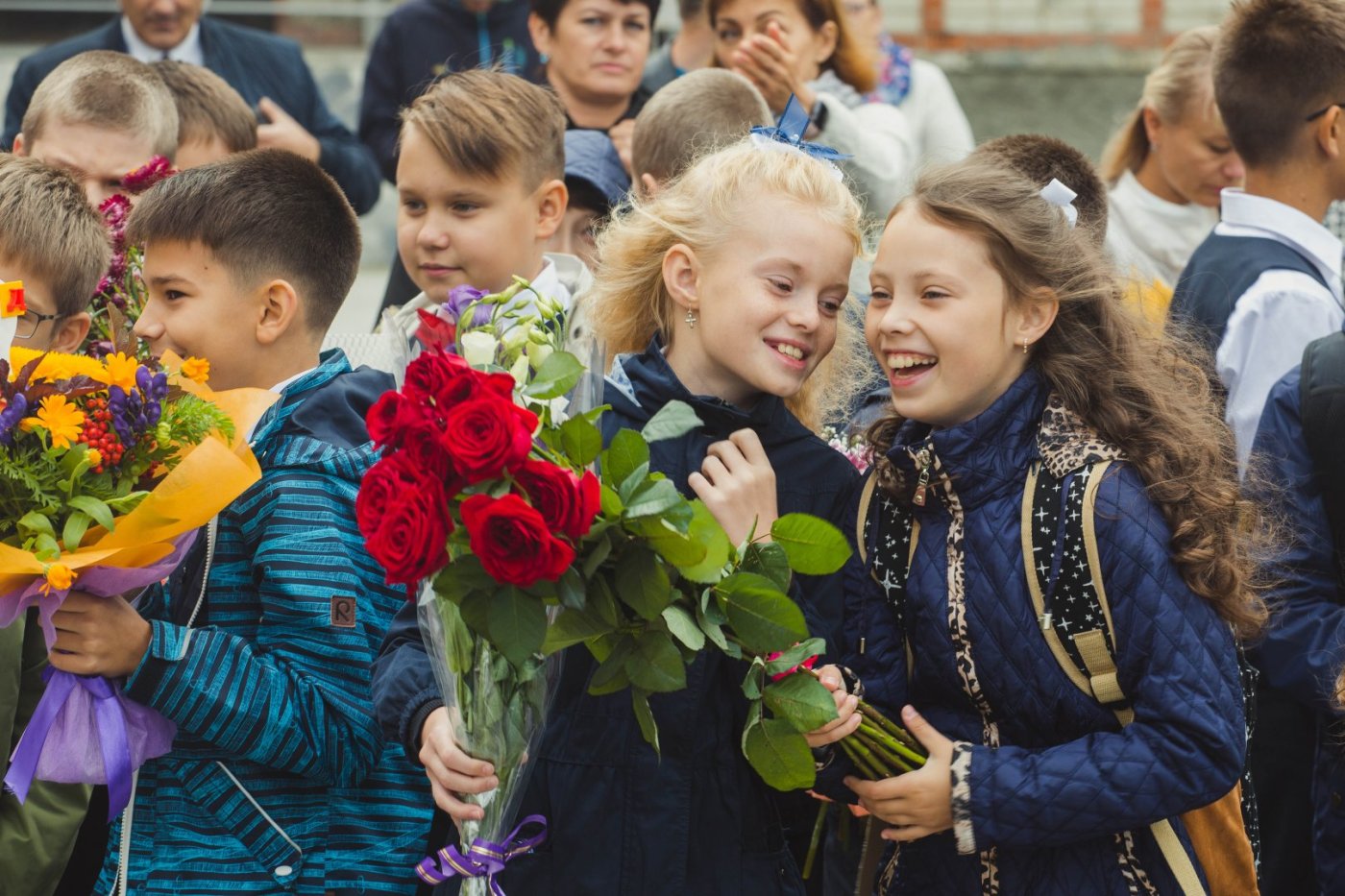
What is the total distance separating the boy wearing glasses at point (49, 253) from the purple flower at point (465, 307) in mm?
1182

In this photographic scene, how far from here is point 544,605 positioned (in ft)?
7.48

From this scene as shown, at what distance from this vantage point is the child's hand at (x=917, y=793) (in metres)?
2.60

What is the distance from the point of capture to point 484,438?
2.15m

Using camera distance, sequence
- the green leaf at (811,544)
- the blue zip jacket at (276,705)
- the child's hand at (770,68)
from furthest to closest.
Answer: the child's hand at (770,68) → the blue zip jacket at (276,705) → the green leaf at (811,544)

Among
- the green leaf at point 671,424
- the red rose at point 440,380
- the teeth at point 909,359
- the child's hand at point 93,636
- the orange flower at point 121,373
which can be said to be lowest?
the child's hand at point 93,636

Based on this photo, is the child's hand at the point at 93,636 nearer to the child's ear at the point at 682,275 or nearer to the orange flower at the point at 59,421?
the orange flower at the point at 59,421

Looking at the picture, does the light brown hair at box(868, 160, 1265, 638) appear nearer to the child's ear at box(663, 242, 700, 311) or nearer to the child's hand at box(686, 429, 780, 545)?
the child's hand at box(686, 429, 780, 545)

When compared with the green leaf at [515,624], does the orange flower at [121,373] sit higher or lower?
higher

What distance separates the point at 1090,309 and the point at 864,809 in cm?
97

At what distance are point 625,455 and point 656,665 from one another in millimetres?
305

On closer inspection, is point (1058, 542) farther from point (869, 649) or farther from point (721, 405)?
point (721, 405)

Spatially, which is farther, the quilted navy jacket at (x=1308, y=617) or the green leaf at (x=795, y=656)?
the quilted navy jacket at (x=1308, y=617)

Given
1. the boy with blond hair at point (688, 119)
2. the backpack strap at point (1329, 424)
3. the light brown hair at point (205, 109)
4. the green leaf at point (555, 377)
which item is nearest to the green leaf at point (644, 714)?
the green leaf at point (555, 377)

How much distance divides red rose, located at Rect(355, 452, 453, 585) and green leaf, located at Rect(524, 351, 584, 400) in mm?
203
